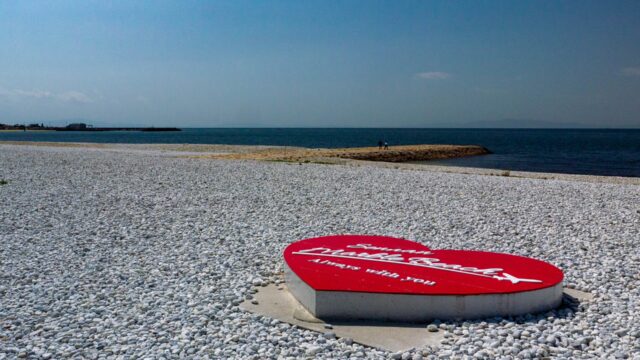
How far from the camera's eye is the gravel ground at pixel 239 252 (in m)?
4.45

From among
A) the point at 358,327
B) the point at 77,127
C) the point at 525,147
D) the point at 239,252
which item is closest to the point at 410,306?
the point at 358,327

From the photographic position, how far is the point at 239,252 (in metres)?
7.51

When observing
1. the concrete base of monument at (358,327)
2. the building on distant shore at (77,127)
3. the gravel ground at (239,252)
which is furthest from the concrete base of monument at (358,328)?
the building on distant shore at (77,127)

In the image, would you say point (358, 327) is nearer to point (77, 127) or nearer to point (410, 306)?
point (410, 306)

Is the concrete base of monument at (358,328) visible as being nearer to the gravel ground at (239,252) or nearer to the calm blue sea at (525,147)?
the gravel ground at (239,252)

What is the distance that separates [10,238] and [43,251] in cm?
116

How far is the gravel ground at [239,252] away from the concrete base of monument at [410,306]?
0.14m

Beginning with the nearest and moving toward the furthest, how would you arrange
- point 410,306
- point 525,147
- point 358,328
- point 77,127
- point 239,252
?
point 358,328 → point 410,306 → point 239,252 → point 525,147 → point 77,127

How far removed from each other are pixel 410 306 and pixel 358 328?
519 millimetres

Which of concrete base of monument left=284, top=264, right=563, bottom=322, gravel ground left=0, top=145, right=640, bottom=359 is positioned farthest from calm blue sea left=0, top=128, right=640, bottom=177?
concrete base of monument left=284, top=264, right=563, bottom=322

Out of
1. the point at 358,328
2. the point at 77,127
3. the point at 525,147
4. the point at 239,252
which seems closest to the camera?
the point at 358,328

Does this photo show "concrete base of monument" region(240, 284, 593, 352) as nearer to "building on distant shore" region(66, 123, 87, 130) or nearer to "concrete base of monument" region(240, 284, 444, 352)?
"concrete base of monument" region(240, 284, 444, 352)

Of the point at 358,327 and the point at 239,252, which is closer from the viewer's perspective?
the point at 358,327

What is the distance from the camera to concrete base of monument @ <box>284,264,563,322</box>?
16.4 ft
